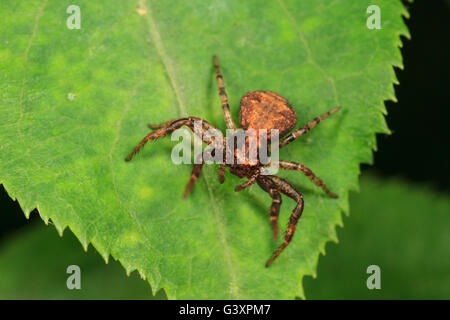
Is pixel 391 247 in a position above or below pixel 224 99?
below

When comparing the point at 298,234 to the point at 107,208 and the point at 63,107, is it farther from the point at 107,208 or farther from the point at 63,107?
the point at 63,107

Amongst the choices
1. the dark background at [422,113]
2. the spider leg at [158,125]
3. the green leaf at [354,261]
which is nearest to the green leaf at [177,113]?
the spider leg at [158,125]

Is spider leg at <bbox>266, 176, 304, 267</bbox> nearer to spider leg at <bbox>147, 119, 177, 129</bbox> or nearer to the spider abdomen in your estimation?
the spider abdomen

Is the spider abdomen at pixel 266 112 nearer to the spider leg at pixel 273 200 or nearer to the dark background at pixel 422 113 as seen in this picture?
the spider leg at pixel 273 200

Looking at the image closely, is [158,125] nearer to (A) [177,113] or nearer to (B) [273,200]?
(A) [177,113]

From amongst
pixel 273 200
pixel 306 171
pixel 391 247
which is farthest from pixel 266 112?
pixel 391 247

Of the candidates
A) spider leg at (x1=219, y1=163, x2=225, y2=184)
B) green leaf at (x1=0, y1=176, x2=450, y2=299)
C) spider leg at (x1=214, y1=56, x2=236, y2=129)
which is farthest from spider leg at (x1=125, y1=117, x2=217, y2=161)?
green leaf at (x1=0, y1=176, x2=450, y2=299)
